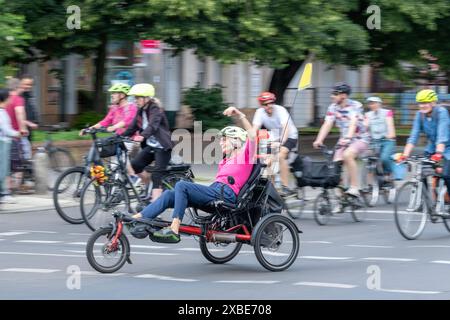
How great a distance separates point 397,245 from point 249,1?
9.78 m

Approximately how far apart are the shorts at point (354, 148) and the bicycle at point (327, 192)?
0.19 meters

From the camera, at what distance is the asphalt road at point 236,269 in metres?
9.12

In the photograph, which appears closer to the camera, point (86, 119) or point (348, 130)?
point (348, 130)

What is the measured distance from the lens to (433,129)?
43.9ft

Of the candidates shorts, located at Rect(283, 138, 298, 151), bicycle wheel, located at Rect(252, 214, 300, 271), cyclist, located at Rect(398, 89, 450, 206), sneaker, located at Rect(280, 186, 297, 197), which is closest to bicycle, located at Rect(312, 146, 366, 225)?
sneaker, located at Rect(280, 186, 297, 197)

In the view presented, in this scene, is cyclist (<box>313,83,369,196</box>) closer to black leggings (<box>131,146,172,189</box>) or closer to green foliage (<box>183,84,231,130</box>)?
black leggings (<box>131,146,172,189</box>)

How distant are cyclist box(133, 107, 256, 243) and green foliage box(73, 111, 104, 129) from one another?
14969 mm

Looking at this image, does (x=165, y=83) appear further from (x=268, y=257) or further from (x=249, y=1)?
(x=268, y=257)

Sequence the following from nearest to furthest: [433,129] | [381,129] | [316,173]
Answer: [433,129], [316,173], [381,129]

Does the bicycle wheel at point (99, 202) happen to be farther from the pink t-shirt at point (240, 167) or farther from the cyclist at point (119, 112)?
the pink t-shirt at point (240, 167)

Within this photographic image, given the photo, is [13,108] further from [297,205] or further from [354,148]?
[354,148]

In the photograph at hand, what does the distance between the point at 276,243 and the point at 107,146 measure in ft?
14.0

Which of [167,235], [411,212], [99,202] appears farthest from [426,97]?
[167,235]
